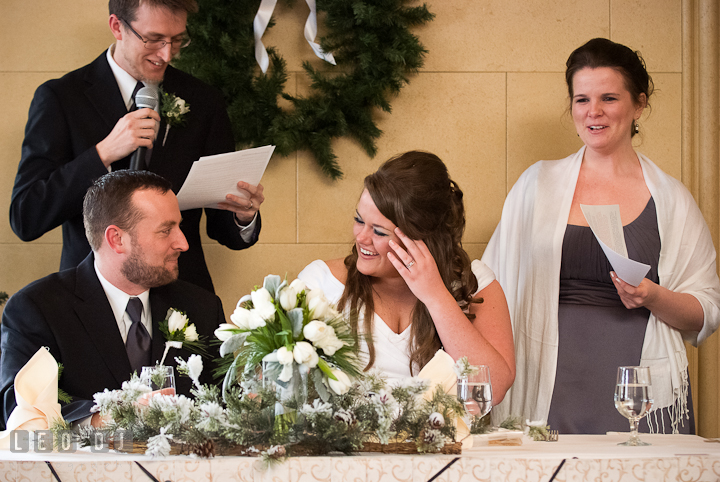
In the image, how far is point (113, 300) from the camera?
2.10m

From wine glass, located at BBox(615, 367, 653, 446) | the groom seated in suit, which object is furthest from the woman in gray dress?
the groom seated in suit

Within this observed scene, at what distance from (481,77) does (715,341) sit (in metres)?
1.66

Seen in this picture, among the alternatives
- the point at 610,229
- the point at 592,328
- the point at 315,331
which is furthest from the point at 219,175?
the point at 592,328

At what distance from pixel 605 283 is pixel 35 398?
195 cm

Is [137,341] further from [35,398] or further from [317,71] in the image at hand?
[317,71]

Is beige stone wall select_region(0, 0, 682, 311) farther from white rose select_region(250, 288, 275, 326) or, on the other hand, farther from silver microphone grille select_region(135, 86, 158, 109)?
white rose select_region(250, 288, 275, 326)

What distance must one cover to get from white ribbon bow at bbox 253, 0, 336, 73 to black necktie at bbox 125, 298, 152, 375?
1.48 metres

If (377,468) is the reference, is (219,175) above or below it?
above

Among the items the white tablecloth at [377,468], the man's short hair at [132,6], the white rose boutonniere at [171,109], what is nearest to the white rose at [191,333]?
the white tablecloth at [377,468]

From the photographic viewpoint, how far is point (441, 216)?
228 cm

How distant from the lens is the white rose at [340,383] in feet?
4.07

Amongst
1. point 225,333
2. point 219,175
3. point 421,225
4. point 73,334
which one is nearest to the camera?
point 225,333

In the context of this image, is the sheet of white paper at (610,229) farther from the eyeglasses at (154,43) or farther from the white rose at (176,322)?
the eyeglasses at (154,43)

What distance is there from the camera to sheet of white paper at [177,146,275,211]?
2.27 m
